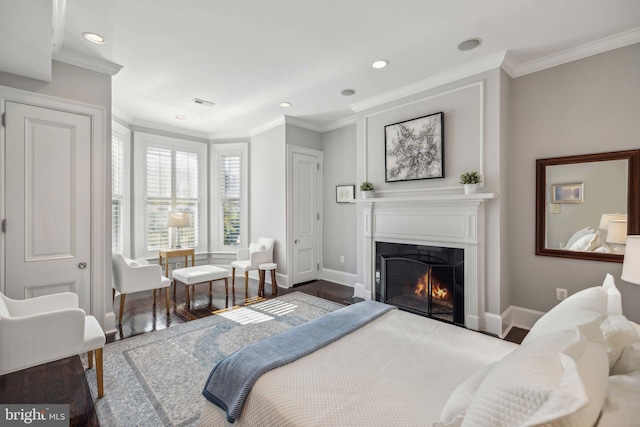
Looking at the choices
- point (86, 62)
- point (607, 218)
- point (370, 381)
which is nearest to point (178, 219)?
point (86, 62)

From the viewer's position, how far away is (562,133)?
285 centimetres

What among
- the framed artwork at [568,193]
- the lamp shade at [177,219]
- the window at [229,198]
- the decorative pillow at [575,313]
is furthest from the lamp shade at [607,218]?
the lamp shade at [177,219]

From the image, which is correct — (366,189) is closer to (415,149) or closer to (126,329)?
(415,149)

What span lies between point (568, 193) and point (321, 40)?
9.13 ft

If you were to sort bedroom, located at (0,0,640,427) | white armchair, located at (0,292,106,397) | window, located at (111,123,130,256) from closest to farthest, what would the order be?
white armchair, located at (0,292,106,397) < bedroom, located at (0,0,640,427) < window, located at (111,123,130,256)

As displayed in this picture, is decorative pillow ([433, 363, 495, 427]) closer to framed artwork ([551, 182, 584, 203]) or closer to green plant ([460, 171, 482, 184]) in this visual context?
green plant ([460, 171, 482, 184])

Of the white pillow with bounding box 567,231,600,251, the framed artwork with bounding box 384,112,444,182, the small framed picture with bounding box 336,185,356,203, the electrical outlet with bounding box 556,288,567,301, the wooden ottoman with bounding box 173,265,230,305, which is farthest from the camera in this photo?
the small framed picture with bounding box 336,185,356,203

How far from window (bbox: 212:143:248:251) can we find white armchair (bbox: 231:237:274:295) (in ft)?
2.30

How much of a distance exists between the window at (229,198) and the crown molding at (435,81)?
2.71m

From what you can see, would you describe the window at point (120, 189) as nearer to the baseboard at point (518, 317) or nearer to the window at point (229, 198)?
the window at point (229, 198)

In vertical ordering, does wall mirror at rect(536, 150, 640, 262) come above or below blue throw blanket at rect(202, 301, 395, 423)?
above

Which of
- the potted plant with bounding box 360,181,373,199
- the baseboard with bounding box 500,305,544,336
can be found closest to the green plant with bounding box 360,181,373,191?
the potted plant with bounding box 360,181,373,199

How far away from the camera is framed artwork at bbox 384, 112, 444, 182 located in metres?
3.32

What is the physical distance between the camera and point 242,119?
486 centimetres
